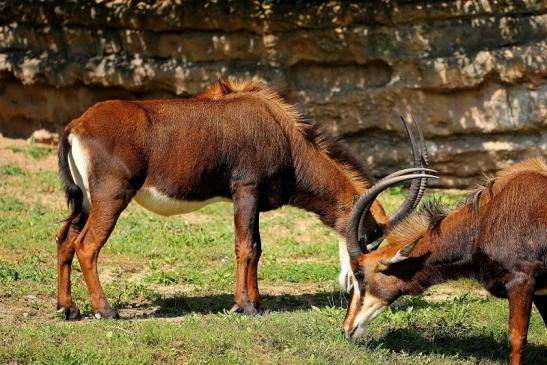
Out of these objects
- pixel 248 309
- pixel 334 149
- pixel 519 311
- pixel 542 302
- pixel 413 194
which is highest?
pixel 334 149

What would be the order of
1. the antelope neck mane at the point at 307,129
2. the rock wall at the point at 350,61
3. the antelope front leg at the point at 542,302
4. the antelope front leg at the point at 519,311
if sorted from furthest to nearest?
the rock wall at the point at 350,61, the antelope neck mane at the point at 307,129, the antelope front leg at the point at 542,302, the antelope front leg at the point at 519,311

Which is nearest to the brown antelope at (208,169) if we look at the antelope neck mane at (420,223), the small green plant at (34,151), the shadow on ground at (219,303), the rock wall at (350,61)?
the shadow on ground at (219,303)

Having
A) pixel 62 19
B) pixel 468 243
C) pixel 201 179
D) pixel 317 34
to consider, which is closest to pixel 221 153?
pixel 201 179

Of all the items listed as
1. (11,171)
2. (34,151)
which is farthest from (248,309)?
(34,151)

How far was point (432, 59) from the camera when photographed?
49.6 feet

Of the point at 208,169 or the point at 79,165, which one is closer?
the point at 79,165

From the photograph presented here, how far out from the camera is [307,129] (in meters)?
10.6

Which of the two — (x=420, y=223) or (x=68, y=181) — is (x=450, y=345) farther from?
(x=68, y=181)

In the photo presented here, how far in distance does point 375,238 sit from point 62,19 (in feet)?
28.1

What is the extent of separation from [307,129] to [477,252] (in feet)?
9.34

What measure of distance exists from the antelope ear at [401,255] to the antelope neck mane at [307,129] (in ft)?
6.68

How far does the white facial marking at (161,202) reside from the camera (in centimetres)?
999

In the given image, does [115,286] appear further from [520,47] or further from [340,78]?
[520,47]

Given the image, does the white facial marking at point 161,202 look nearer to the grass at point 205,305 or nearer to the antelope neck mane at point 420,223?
the grass at point 205,305
